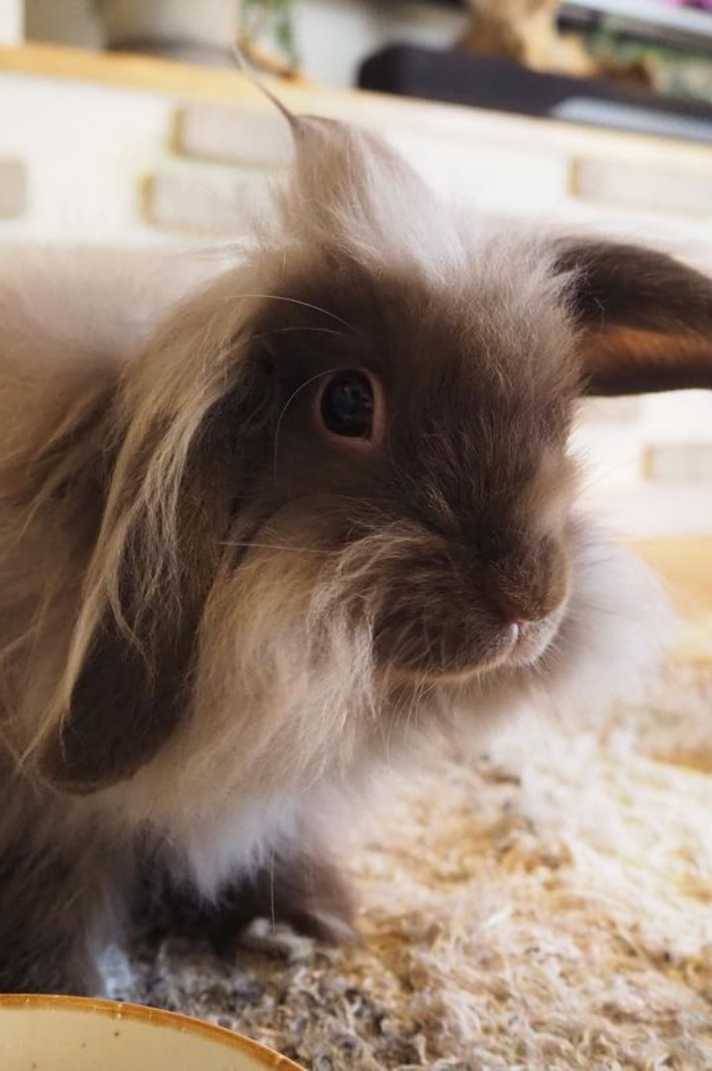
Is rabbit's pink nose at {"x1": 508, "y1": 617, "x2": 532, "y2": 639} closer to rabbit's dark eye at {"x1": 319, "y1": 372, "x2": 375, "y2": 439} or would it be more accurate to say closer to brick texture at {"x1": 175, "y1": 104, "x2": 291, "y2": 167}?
rabbit's dark eye at {"x1": 319, "y1": 372, "x2": 375, "y2": 439}

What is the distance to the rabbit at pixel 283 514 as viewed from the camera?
2.06ft

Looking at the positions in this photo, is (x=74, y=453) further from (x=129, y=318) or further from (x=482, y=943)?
(x=482, y=943)

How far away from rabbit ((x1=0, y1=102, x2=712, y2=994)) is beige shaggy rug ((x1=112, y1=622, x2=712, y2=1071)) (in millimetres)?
130

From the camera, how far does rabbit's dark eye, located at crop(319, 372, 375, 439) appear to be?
65 cm

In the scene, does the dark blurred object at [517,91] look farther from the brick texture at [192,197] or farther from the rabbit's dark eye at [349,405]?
the rabbit's dark eye at [349,405]

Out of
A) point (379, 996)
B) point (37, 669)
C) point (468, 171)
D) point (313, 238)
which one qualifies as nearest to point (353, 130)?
point (313, 238)

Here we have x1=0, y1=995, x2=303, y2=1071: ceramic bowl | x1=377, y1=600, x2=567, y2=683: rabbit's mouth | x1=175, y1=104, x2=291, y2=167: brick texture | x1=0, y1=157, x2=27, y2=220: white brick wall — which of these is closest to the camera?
x1=0, y1=995, x2=303, y2=1071: ceramic bowl

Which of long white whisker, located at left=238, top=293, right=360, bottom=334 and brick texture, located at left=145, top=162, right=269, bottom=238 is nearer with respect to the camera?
long white whisker, located at left=238, top=293, right=360, bottom=334

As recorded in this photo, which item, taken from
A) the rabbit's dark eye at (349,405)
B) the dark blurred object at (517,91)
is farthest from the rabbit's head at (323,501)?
the dark blurred object at (517,91)

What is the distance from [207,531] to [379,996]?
359mm

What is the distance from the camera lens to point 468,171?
2027mm

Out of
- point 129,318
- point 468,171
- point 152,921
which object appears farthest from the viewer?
point 468,171

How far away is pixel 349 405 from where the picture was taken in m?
0.66

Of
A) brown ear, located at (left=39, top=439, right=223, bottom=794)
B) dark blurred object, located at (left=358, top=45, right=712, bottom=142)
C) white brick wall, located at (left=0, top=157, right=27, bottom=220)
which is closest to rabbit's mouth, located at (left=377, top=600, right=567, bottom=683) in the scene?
brown ear, located at (left=39, top=439, right=223, bottom=794)
